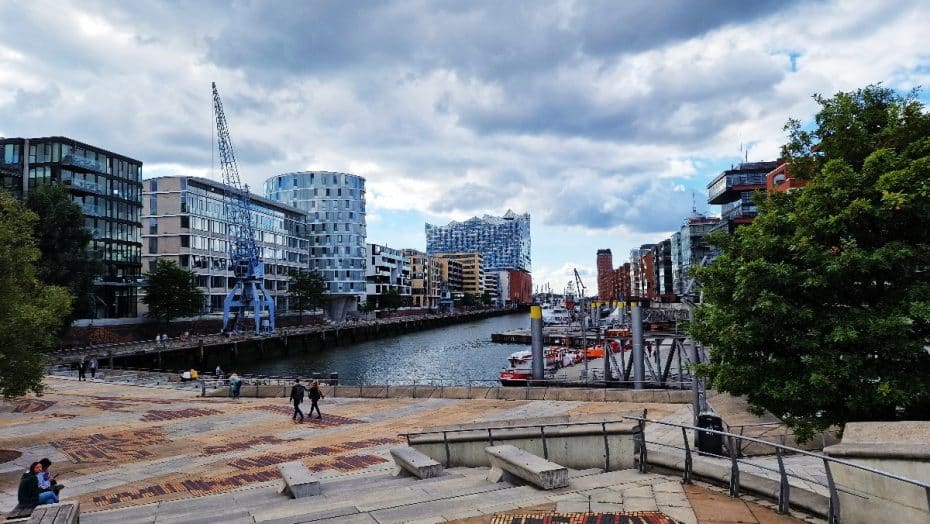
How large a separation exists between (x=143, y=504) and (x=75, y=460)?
7660 millimetres

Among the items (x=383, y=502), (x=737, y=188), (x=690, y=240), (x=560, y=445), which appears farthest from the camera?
(x=690, y=240)

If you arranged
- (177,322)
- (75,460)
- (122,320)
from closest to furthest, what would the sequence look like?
1. (75,460)
2. (122,320)
3. (177,322)

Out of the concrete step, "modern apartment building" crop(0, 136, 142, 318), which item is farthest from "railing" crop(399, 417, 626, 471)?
"modern apartment building" crop(0, 136, 142, 318)

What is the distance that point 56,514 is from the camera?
970cm

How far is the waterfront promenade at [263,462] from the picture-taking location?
9453 millimetres

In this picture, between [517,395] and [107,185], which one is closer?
[517,395]

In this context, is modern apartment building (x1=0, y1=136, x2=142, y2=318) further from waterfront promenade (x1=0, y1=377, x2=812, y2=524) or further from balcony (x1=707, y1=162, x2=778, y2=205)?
balcony (x1=707, y1=162, x2=778, y2=205)

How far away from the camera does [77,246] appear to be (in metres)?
66.8

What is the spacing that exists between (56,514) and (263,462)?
29.4 ft

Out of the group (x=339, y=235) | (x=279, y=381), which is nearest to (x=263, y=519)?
(x=279, y=381)

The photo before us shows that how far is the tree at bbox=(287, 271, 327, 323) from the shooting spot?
417ft

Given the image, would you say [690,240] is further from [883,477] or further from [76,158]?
[883,477]

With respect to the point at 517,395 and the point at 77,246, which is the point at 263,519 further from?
the point at 77,246

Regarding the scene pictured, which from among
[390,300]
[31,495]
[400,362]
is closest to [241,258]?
[400,362]
